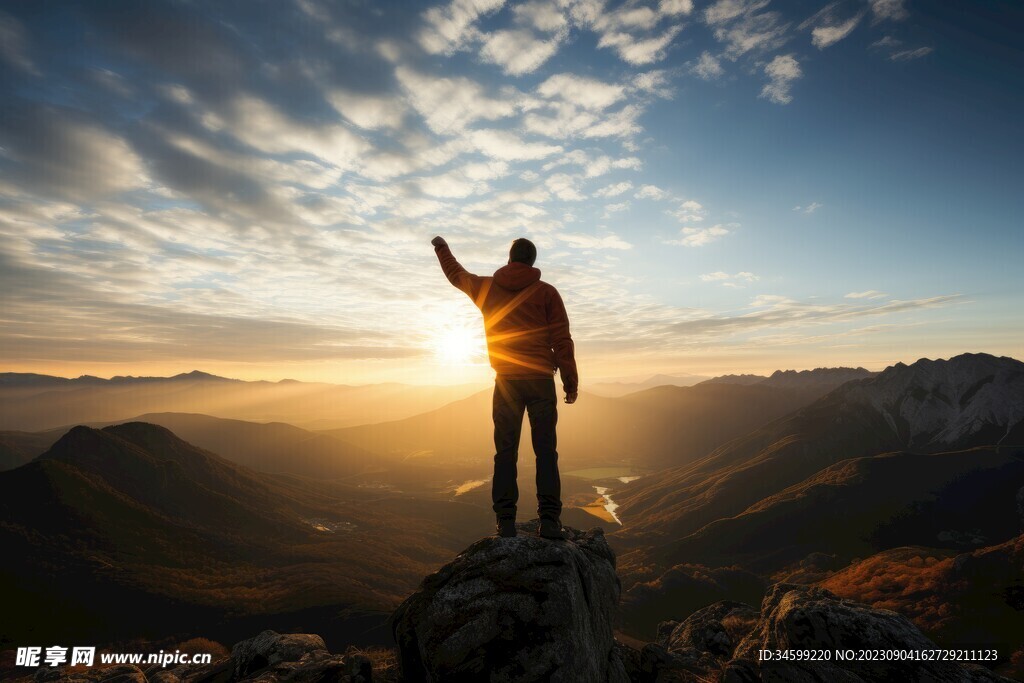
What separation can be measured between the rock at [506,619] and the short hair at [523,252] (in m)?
6.18

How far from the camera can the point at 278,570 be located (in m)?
97.2

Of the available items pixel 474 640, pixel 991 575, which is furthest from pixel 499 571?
pixel 991 575

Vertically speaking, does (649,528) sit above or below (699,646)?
below

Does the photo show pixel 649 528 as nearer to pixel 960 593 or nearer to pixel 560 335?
pixel 960 593

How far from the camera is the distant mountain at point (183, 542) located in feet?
237

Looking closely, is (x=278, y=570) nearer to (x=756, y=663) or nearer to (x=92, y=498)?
(x=92, y=498)

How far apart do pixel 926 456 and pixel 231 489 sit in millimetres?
224013

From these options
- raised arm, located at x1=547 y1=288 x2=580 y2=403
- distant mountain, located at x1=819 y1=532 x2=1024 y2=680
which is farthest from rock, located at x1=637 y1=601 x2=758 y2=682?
distant mountain, located at x1=819 y1=532 x2=1024 y2=680

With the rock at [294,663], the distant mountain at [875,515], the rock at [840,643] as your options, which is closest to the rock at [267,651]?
the rock at [294,663]

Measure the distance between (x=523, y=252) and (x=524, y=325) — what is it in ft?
5.66

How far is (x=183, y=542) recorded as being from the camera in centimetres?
10800

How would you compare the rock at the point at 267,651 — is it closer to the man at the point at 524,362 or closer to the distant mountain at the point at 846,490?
the man at the point at 524,362

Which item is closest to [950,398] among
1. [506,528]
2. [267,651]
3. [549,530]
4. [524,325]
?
[549,530]

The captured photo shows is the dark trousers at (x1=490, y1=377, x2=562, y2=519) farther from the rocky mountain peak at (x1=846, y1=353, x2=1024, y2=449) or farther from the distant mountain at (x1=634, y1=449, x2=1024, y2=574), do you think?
the rocky mountain peak at (x1=846, y1=353, x2=1024, y2=449)
